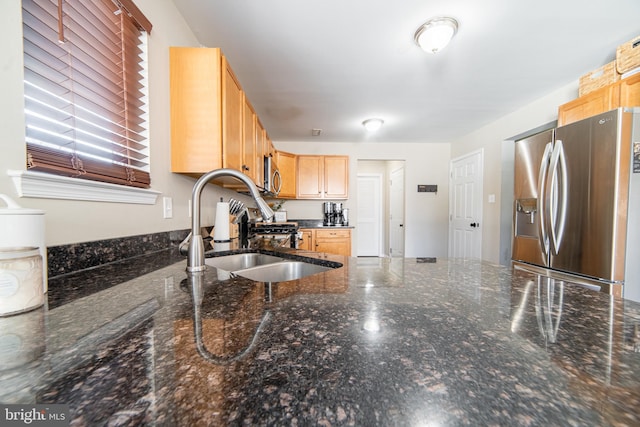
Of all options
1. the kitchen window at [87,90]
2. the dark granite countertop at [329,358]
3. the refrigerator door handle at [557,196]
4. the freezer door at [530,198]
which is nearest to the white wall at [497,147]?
the freezer door at [530,198]

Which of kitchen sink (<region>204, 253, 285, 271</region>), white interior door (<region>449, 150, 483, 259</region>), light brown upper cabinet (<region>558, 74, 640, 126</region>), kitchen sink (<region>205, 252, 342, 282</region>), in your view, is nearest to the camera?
kitchen sink (<region>205, 252, 342, 282</region>)

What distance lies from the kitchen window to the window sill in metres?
0.03

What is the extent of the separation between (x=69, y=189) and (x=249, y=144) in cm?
127

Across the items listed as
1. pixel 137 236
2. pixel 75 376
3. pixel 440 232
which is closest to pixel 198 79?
pixel 137 236

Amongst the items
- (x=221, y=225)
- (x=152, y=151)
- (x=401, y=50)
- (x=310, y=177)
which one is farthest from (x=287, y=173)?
(x=152, y=151)

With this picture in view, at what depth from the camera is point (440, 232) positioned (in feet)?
14.5

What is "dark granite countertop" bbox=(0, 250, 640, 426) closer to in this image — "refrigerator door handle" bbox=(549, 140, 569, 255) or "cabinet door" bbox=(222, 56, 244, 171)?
"cabinet door" bbox=(222, 56, 244, 171)

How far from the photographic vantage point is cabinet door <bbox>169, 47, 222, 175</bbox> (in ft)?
4.53

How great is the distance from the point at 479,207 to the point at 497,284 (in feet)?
11.3

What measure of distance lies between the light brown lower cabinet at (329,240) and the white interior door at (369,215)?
6.08 feet

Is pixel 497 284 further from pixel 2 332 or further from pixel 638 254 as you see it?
pixel 638 254

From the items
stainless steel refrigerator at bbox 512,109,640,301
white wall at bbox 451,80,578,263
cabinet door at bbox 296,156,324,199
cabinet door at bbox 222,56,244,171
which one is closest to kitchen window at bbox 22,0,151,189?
cabinet door at bbox 222,56,244,171

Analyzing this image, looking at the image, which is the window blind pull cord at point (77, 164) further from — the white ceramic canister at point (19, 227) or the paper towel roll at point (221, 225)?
the paper towel roll at point (221, 225)

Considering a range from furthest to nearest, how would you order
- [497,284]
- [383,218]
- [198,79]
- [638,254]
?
[383,218] < [638,254] < [198,79] < [497,284]
